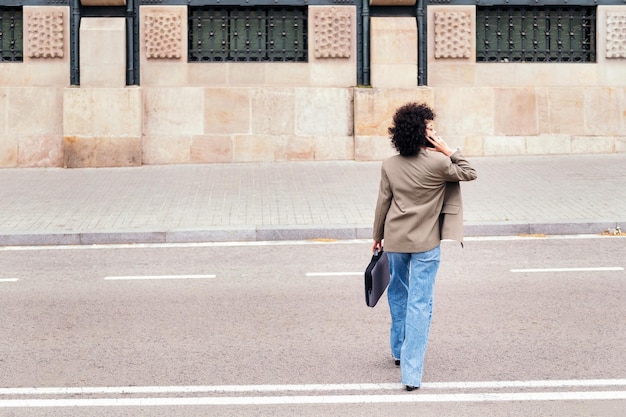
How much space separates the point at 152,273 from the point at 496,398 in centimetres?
503

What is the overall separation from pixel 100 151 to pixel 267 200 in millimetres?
4407

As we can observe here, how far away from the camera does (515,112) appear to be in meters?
18.7

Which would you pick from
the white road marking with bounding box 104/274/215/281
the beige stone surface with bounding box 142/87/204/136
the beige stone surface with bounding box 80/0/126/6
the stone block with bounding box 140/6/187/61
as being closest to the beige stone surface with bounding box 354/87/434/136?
the beige stone surface with bounding box 142/87/204/136

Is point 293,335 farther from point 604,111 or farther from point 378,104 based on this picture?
point 604,111

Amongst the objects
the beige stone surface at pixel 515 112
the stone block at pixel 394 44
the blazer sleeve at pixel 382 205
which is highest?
the stone block at pixel 394 44

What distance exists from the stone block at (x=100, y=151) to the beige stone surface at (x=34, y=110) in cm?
58

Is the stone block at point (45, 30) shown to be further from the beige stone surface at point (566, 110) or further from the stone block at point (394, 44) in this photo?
the beige stone surface at point (566, 110)

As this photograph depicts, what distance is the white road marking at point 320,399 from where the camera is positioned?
6.24 meters

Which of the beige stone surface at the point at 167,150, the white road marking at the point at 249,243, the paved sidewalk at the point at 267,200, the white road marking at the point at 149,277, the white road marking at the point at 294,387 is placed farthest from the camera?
the beige stone surface at the point at 167,150

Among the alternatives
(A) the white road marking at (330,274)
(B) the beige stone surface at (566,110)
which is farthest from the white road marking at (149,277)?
(B) the beige stone surface at (566,110)

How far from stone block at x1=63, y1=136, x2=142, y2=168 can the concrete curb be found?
18.0 ft

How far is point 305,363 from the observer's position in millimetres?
7125

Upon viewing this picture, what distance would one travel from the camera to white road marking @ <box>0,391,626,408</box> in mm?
6240

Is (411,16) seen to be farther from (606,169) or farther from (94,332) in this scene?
(94,332)
